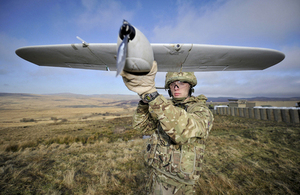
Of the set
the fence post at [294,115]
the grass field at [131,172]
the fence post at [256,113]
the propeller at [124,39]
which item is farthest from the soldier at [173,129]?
the fence post at [256,113]

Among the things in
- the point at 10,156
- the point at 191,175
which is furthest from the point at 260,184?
the point at 10,156

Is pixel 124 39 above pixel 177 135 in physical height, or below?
above

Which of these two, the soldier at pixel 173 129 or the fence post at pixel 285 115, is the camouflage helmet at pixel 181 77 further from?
the fence post at pixel 285 115

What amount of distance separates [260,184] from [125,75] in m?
6.18

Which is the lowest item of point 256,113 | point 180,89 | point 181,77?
point 256,113

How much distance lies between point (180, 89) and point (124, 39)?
191 cm

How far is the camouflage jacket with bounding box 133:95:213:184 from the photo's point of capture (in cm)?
131

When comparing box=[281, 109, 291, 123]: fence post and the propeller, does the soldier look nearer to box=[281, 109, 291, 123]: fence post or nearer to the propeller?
the propeller

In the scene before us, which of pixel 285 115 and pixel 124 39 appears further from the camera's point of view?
pixel 285 115

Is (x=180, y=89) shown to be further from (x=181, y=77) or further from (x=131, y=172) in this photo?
(x=131, y=172)

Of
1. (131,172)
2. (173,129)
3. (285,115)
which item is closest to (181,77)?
(173,129)

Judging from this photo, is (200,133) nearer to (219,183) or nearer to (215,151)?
(219,183)

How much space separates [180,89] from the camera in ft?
9.11

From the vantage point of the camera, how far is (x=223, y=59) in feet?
8.63
